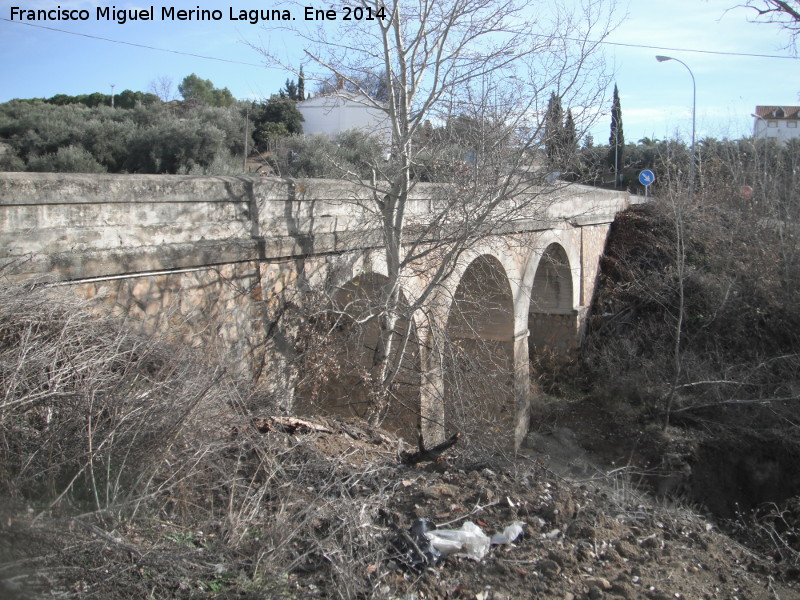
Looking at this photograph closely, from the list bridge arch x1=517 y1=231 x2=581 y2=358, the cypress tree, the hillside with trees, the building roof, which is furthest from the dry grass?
the building roof

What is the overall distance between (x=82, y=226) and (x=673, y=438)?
36.3 feet

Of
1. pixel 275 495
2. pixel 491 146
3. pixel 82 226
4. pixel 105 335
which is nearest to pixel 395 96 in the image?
pixel 491 146

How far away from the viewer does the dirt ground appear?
284 centimetres

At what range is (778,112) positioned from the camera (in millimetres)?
44125

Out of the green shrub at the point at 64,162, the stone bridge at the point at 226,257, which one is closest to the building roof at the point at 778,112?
the green shrub at the point at 64,162

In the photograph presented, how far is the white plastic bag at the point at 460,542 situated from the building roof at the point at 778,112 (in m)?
45.7

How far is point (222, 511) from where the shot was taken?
3.67 metres

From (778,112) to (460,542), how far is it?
49.0 m

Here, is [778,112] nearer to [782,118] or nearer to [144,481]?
[782,118]

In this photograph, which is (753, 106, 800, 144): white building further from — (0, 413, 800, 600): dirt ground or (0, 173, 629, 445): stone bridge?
(0, 413, 800, 600): dirt ground

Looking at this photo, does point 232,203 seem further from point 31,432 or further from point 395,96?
point 31,432

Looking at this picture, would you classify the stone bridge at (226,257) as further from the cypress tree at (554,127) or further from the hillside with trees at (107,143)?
the hillside with trees at (107,143)

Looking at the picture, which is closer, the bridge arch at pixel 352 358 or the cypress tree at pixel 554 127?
the bridge arch at pixel 352 358

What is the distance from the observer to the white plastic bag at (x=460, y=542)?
368cm
